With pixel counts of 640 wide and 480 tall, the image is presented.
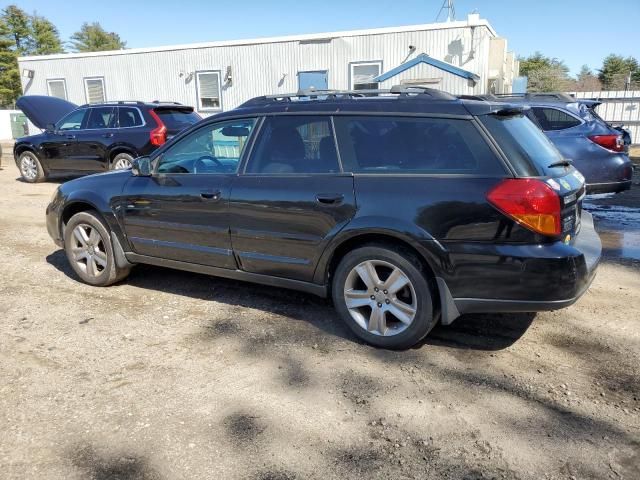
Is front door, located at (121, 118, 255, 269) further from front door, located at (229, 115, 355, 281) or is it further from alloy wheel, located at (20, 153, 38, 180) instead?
alloy wheel, located at (20, 153, 38, 180)

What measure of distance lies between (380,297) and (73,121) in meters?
9.87

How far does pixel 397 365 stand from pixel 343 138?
1613 mm

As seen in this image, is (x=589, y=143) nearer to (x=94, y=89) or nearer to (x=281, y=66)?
(x=281, y=66)

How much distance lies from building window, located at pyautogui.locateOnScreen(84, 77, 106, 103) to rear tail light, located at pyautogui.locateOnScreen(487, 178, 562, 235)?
19.8m

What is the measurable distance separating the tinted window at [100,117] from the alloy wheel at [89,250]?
248 inches

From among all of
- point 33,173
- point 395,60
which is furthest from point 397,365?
point 395,60

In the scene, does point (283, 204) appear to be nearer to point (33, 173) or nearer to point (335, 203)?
point (335, 203)

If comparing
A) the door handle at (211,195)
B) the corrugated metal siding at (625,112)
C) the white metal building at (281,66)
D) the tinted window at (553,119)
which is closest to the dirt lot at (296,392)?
the door handle at (211,195)

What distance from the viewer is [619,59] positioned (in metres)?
57.3

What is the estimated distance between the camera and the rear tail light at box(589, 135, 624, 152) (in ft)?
24.9

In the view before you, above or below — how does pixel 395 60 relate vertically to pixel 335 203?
above

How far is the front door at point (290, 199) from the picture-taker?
3.73 metres

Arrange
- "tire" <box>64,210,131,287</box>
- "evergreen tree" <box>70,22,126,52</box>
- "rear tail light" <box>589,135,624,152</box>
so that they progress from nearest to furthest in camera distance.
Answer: "tire" <box>64,210,131,287</box>, "rear tail light" <box>589,135,624,152</box>, "evergreen tree" <box>70,22,126,52</box>

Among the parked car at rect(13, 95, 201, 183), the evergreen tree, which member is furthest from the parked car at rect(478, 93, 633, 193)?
the evergreen tree
